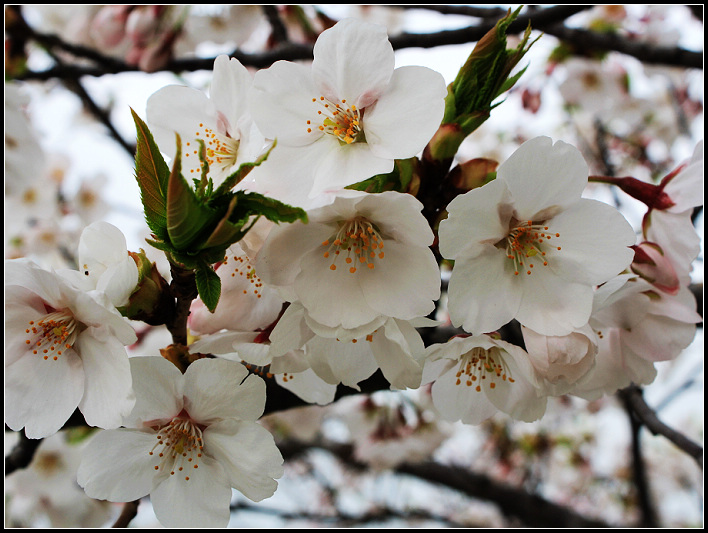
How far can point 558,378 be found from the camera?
790mm

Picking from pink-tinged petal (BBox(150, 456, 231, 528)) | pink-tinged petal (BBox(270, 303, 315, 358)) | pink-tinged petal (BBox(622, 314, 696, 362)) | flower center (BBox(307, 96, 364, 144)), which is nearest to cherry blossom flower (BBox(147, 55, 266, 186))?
flower center (BBox(307, 96, 364, 144))

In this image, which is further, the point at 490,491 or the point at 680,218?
the point at 490,491

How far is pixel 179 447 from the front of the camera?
83 cm

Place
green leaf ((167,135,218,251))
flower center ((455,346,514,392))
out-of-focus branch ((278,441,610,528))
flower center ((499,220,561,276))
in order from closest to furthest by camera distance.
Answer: green leaf ((167,135,218,251))
flower center ((499,220,561,276))
flower center ((455,346,514,392))
out-of-focus branch ((278,441,610,528))

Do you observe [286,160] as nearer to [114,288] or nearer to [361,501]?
[114,288]

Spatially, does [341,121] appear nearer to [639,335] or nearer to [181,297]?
[181,297]

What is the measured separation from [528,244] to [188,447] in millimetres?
608

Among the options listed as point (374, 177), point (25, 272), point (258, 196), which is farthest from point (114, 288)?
point (374, 177)

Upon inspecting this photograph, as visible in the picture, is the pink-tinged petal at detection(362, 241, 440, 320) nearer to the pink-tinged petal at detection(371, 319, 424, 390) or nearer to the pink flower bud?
the pink-tinged petal at detection(371, 319, 424, 390)

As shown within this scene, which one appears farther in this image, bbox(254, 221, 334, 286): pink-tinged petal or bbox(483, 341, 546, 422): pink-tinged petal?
bbox(483, 341, 546, 422): pink-tinged petal

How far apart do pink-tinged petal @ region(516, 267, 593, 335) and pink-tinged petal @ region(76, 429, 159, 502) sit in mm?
595

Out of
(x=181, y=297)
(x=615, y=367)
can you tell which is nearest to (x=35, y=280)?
(x=181, y=297)

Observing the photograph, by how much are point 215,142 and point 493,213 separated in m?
0.45

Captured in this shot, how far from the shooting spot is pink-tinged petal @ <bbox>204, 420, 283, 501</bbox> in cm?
79
